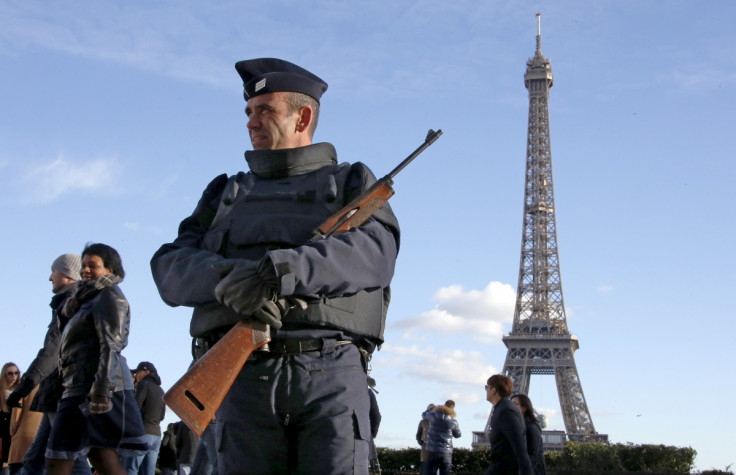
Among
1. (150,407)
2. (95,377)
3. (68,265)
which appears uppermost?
(68,265)

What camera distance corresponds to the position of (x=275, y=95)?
11.8ft

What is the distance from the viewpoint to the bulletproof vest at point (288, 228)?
10.8ft

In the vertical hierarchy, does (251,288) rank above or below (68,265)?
below

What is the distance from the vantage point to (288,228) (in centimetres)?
339

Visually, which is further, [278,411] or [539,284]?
[539,284]

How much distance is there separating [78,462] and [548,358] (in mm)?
59613

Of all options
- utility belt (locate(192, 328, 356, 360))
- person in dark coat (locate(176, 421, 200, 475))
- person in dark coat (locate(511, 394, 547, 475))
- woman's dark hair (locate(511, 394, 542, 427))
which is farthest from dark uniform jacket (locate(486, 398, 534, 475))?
utility belt (locate(192, 328, 356, 360))

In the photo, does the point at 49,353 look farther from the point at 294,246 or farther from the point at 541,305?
the point at 541,305

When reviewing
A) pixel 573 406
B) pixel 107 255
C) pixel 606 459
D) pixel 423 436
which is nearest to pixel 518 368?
pixel 573 406

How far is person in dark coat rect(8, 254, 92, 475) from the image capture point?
237 inches

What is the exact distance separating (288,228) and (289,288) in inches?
17.7

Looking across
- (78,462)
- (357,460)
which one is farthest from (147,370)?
(357,460)

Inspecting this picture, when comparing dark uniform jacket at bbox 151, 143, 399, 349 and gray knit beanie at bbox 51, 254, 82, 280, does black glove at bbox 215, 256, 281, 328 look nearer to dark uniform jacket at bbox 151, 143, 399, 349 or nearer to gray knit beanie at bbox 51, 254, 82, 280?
dark uniform jacket at bbox 151, 143, 399, 349

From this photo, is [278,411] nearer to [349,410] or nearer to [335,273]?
[349,410]
